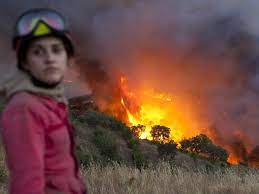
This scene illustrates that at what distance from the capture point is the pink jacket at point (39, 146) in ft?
6.66

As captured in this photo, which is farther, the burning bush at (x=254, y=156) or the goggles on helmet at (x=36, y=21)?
the burning bush at (x=254, y=156)

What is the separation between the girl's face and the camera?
2.21 meters

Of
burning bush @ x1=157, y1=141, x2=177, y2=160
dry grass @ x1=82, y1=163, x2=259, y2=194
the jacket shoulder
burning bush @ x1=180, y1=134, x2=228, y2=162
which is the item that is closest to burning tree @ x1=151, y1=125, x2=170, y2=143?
burning bush @ x1=180, y1=134, x2=228, y2=162

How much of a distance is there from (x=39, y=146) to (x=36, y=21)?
50 cm

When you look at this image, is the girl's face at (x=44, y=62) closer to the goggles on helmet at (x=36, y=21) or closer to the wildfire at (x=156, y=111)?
the goggles on helmet at (x=36, y=21)

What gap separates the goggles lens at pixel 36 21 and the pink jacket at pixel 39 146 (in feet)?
0.83

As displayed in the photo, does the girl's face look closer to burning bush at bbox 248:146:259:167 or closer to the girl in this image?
the girl

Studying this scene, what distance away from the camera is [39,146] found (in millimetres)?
2059

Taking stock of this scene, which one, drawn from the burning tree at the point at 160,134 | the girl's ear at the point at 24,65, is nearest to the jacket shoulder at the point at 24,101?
the girl's ear at the point at 24,65

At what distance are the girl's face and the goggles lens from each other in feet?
0.19

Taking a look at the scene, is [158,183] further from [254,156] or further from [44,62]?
[254,156]

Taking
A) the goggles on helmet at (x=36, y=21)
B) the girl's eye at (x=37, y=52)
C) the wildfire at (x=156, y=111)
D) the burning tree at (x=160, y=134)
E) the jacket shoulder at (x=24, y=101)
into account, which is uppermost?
the wildfire at (x=156, y=111)

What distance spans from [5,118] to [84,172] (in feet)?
14.9

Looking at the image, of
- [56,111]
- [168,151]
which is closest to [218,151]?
[168,151]
